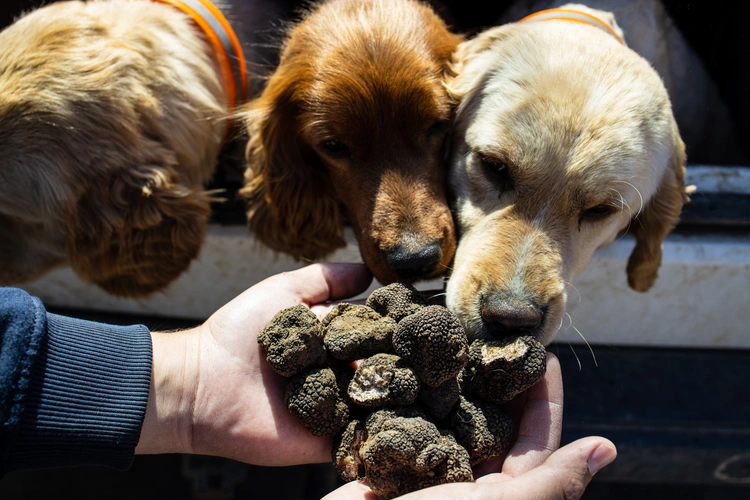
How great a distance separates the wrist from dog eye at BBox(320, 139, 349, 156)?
1.09 metres

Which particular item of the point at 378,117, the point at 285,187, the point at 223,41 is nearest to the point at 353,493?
the point at 378,117

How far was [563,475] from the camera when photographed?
1.91 meters

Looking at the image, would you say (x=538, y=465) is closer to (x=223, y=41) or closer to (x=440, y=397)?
(x=440, y=397)

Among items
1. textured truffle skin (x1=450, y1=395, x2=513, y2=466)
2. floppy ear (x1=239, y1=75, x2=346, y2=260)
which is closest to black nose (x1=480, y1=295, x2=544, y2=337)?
textured truffle skin (x1=450, y1=395, x2=513, y2=466)

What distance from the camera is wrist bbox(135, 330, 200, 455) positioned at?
2.30 meters

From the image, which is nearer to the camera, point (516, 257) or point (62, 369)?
point (62, 369)

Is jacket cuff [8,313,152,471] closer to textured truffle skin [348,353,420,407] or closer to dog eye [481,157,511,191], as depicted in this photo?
textured truffle skin [348,353,420,407]

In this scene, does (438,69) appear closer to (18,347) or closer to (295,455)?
(295,455)

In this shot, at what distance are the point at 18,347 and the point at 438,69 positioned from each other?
1980 millimetres

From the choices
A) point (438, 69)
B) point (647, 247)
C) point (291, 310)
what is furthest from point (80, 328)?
point (647, 247)

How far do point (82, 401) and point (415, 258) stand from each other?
4.38 feet

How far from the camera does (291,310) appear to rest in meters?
2.27

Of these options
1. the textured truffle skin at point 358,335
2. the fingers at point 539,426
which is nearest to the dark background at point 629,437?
the fingers at point 539,426

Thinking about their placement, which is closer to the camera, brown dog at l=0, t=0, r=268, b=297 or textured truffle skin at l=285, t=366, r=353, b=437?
textured truffle skin at l=285, t=366, r=353, b=437
